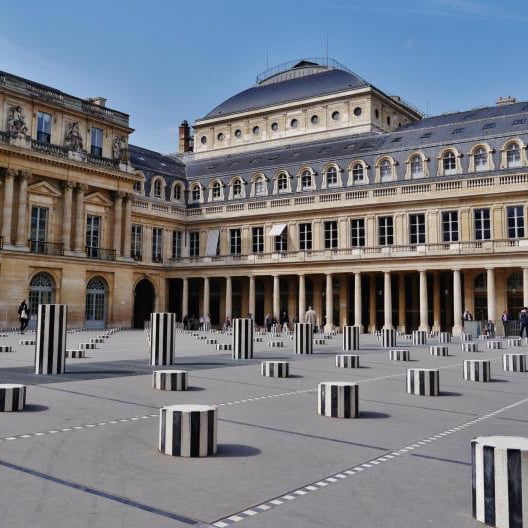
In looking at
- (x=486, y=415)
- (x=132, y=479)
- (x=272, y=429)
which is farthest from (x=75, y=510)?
(x=486, y=415)

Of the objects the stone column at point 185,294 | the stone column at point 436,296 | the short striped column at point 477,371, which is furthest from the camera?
the stone column at point 185,294

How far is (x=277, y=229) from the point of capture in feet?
165

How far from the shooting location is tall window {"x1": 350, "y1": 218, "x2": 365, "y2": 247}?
4734 cm

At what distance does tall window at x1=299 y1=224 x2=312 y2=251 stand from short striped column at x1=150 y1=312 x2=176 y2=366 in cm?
3348

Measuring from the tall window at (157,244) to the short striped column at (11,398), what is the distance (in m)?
45.0

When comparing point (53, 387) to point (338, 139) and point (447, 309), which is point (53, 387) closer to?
point (447, 309)

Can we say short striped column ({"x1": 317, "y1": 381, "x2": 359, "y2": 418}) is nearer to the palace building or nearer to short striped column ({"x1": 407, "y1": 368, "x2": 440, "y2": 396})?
short striped column ({"x1": 407, "y1": 368, "x2": 440, "y2": 396})

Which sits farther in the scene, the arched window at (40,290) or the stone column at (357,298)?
the stone column at (357,298)

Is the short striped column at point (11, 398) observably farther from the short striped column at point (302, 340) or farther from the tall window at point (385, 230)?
the tall window at point (385, 230)

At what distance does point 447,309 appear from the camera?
151 ft

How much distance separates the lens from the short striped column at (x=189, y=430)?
641 centimetres

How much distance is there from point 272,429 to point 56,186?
129 ft

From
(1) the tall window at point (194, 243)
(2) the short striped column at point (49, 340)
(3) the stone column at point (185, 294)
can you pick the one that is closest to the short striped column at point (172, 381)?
(2) the short striped column at point (49, 340)

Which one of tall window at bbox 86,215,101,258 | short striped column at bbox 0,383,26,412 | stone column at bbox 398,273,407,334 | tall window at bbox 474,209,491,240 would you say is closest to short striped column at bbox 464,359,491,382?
short striped column at bbox 0,383,26,412
